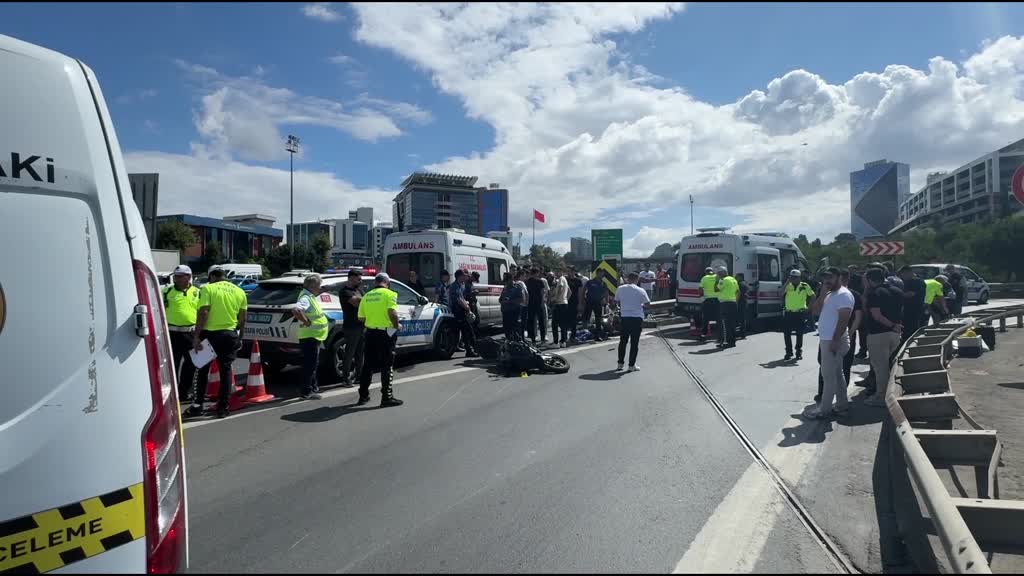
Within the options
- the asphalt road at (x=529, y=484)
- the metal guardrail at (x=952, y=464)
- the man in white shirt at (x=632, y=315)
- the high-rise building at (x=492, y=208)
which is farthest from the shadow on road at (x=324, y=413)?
the high-rise building at (x=492, y=208)

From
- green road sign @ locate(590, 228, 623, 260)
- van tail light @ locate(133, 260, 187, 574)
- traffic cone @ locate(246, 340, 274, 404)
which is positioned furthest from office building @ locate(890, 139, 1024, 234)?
van tail light @ locate(133, 260, 187, 574)

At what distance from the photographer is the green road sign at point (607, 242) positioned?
65.4 ft

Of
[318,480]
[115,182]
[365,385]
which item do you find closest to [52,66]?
[115,182]

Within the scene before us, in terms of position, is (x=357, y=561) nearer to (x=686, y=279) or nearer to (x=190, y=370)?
(x=190, y=370)

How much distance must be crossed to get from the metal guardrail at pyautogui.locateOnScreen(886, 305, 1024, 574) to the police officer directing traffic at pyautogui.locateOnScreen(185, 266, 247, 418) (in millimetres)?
6733

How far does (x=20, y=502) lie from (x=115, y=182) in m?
1.04

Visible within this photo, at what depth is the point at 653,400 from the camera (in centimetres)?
779

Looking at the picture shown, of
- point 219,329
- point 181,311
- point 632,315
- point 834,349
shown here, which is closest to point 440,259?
point 632,315

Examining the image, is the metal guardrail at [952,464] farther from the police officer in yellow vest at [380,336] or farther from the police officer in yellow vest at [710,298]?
the police officer in yellow vest at [710,298]

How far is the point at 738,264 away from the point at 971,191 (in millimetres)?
114826

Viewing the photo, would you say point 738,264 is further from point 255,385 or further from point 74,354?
point 74,354

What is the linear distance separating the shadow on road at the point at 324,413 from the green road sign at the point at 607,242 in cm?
1353

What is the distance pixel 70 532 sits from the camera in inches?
71.1

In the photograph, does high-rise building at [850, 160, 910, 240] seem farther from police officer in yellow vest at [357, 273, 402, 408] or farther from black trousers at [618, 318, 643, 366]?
police officer in yellow vest at [357, 273, 402, 408]
